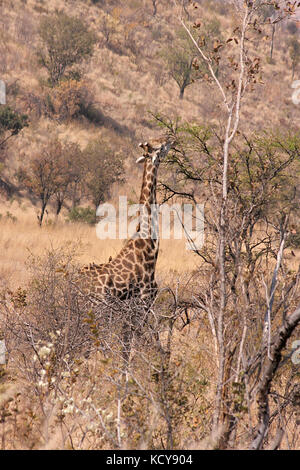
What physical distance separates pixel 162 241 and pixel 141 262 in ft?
31.3

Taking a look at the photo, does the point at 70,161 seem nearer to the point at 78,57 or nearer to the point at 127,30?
the point at 78,57

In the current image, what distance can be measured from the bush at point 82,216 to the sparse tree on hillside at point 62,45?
14.2 m

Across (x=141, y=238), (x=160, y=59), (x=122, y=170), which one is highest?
(x=160, y=59)

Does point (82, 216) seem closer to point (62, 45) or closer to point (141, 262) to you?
point (141, 262)

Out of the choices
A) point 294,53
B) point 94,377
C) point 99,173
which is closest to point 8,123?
point 99,173

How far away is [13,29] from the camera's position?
125 feet

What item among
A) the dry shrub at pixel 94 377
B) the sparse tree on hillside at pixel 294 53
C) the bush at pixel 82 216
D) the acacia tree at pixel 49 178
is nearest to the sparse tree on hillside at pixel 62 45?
the acacia tree at pixel 49 178

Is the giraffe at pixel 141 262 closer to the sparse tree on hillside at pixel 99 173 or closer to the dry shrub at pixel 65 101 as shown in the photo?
the sparse tree on hillside at pixel 99 173

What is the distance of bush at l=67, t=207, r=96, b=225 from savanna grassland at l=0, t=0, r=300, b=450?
6cm

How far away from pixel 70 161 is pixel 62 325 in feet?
57.8

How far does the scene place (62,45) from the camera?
3369cm

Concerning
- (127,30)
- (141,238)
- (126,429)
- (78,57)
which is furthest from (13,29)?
(126,429)

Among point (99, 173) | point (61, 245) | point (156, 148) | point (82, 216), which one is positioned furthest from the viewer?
point (99, 173)

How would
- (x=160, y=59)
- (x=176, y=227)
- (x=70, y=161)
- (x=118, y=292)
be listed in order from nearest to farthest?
1. (x=118, y=292)
2. (x=176, y=227)
3. (x=70, y=161)
4. (x=160, y=59)
